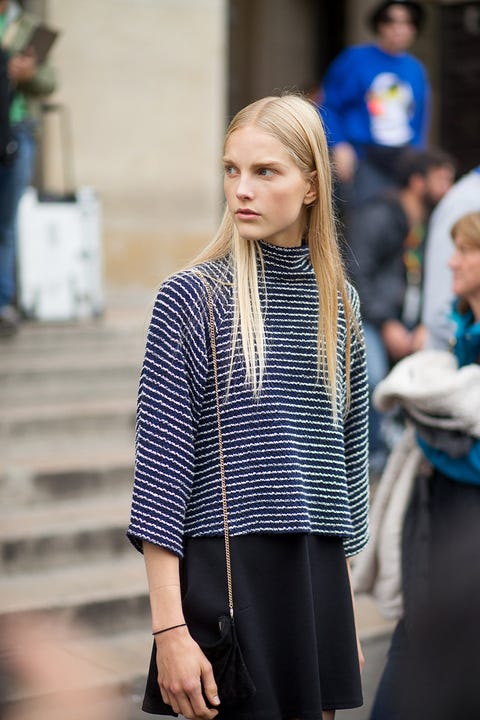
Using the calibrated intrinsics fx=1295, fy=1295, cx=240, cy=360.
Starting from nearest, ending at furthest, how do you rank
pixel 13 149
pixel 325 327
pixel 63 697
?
pixel 325 327, pixel 63 697, pixel 13 149

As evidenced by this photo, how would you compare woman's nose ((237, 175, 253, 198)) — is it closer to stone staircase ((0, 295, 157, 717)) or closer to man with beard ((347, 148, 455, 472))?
stone staircase ((0, 295, 157, 717))

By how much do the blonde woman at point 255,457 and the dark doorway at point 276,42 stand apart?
8.50m

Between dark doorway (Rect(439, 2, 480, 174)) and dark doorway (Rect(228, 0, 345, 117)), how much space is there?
97 cm

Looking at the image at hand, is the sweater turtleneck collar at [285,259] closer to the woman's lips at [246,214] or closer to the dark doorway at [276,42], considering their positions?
the woman's lips at [246,214]

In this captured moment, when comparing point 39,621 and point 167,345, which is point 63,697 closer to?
point 39,621

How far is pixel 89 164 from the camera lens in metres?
8.64

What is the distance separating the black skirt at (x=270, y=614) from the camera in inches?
101

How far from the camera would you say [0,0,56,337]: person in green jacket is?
7191 millimetres

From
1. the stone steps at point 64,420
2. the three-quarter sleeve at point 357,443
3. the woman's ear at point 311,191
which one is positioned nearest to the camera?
the woman's ear at point 311,191

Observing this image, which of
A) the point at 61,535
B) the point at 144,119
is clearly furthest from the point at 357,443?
the point at 144,119

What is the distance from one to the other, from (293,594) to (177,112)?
265 inches

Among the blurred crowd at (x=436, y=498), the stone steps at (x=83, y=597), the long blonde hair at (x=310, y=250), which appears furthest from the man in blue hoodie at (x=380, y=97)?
the long blonde hair at (x=310, y=250)

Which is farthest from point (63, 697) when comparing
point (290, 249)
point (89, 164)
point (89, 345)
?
point (89, 164)

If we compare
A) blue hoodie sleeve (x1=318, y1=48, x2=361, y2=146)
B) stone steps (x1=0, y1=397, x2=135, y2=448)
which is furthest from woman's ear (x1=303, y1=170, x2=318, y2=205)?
blue hoodie sleeve (x1=318, y1=48, x2=361, y2=146)
